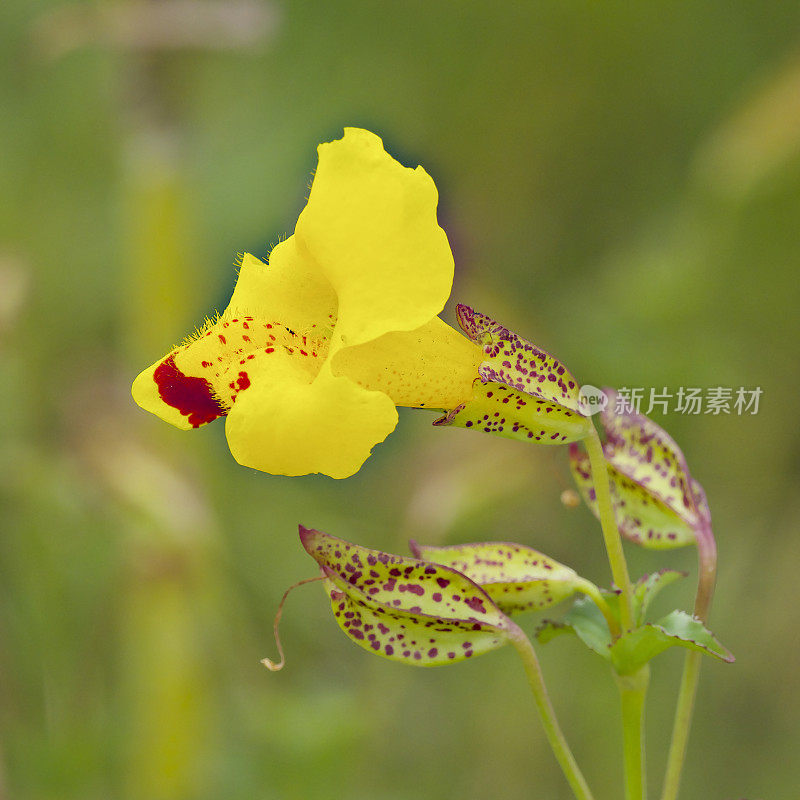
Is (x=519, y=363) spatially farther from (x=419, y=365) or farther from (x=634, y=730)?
(x=634, y=730)

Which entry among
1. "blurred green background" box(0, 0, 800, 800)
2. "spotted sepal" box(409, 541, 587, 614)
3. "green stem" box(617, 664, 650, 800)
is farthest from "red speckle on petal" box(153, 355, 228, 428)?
"blurred green background" box(0, 0, 800, 800)

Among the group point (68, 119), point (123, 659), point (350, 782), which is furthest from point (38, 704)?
point (68, 119)

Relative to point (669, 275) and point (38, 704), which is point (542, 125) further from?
point (38, 704)

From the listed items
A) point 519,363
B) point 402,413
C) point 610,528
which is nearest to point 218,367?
point 519,363

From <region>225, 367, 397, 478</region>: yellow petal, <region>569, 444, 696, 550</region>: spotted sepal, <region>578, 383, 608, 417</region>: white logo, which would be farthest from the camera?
<region>569, 444, 696, 550</region>: spotted sepal

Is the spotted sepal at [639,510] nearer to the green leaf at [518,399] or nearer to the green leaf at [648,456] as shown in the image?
the green leaf at [648,456]

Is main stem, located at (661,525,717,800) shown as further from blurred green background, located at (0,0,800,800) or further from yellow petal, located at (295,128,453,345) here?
blurred green background, located at (0,0,800,800)
